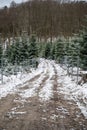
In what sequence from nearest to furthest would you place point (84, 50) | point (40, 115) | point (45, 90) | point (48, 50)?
point (40, 115), point (45, 90), point (84, 50), point (48, 50)

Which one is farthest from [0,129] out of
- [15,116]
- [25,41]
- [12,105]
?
[25,41]

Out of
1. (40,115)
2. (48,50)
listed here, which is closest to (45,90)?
(40,115)

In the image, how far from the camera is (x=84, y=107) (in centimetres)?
1443

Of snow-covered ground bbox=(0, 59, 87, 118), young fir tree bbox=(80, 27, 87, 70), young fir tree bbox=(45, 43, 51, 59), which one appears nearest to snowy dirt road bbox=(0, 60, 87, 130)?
snow-covered ground bbox=(0, 59, 87, 118)

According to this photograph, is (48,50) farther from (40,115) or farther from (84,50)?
(40,115)

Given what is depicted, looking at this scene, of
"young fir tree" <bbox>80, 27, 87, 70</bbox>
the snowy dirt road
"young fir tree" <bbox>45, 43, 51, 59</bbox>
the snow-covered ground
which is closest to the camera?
the snowy dirt road

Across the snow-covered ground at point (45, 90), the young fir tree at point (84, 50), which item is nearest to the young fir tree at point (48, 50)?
the young fir tree at point (84, 50)

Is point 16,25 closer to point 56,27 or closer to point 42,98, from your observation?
point 56,27

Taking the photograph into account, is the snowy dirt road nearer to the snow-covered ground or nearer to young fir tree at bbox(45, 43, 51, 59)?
the snow-covered ground

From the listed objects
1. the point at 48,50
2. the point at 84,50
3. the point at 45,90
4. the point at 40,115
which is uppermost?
the point at 84,50

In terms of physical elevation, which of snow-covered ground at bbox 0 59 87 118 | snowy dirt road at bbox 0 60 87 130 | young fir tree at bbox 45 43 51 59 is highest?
snowy dirt road at bbox 0 60 87 130

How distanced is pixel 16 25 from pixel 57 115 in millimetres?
185506

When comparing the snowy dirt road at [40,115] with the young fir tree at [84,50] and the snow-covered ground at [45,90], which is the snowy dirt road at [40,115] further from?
the young fir tree at [84,50]

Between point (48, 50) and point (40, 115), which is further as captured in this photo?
point (48, 50)
